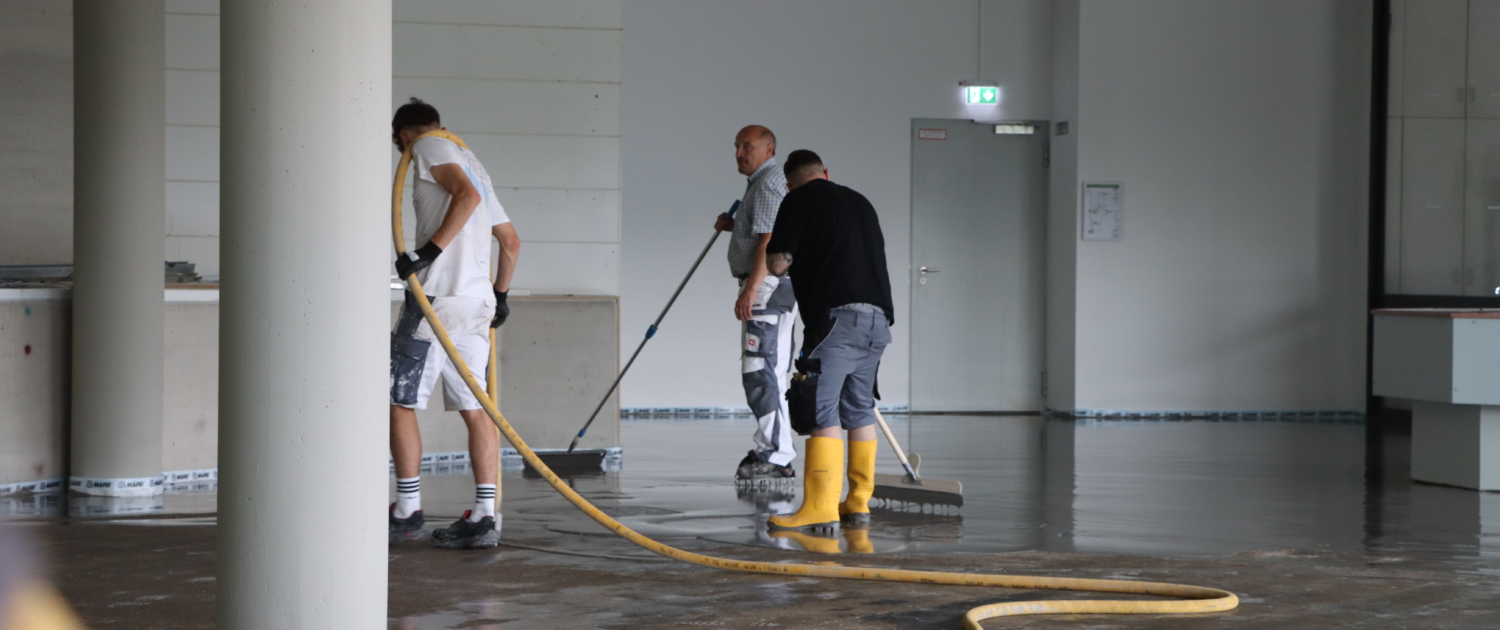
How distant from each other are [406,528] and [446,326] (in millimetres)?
650

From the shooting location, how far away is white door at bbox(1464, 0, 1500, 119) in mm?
8539

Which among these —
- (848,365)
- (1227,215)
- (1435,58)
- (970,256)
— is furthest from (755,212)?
(1435,58)

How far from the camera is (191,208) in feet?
21.1

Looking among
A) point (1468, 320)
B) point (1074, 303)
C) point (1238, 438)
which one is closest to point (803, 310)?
point (1468, 320)

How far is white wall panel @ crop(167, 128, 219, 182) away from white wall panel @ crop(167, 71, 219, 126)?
0.05 metres

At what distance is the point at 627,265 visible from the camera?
9.49 metres

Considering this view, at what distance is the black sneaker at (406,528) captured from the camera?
4055mm

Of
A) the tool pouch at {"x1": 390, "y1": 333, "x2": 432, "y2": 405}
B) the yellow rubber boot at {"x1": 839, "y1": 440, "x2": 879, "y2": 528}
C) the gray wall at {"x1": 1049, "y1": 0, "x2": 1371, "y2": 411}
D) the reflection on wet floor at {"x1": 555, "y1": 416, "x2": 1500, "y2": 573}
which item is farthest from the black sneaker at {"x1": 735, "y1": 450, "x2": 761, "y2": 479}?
the gray wall at {"x1": 1049, "y1": 0, "x2": 1371, "y2": 411}

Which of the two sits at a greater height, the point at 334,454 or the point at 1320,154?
the point at 1320,154

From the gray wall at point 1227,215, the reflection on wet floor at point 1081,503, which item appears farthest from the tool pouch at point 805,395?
the gray wall at point 1227,215

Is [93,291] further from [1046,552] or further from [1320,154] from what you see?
[1320,154]

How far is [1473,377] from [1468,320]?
249mm

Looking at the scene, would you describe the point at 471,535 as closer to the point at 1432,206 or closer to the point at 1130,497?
the point at 1130,497

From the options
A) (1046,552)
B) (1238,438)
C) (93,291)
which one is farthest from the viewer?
(1238,438)
